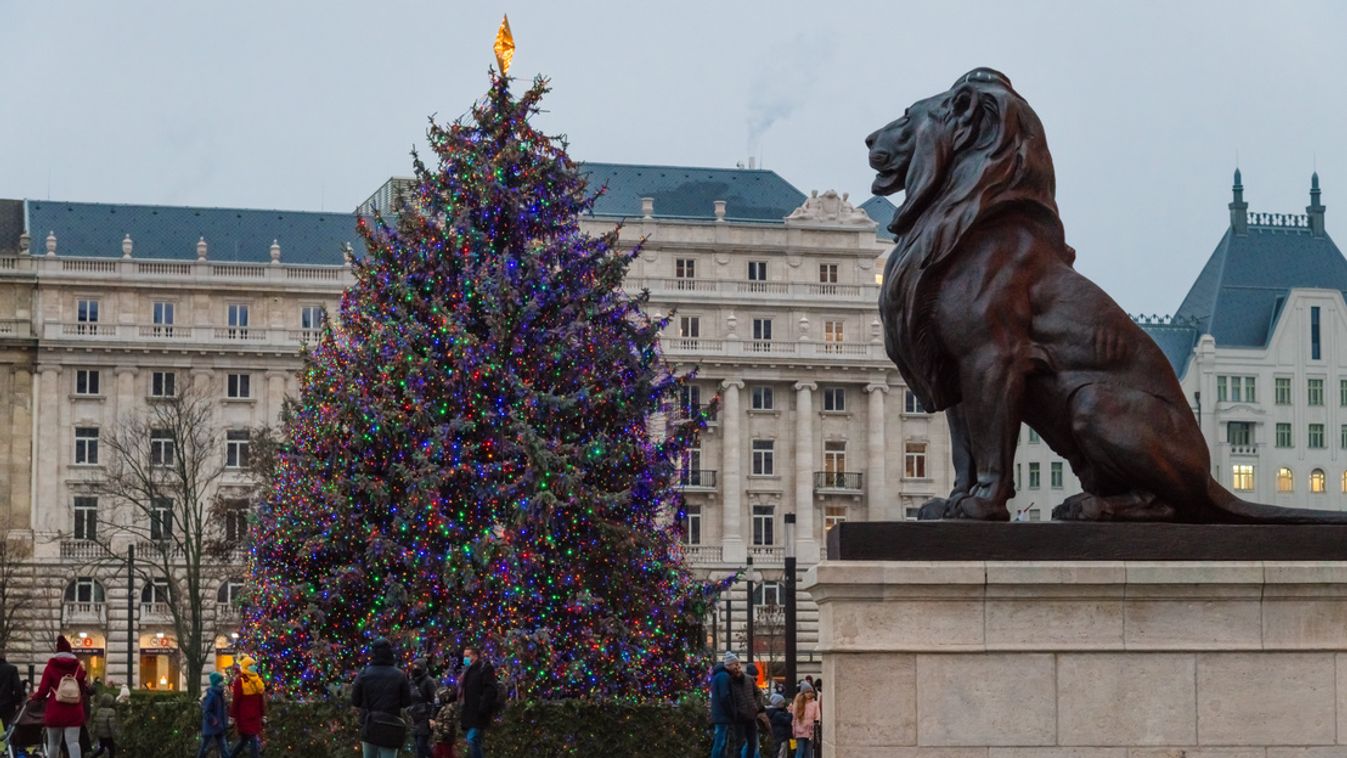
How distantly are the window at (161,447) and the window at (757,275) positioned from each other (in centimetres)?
2253

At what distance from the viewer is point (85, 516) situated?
3024 inches

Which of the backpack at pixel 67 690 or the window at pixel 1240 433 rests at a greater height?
the window at pixel 1240 433

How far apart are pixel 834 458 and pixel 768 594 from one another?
23.1 feet

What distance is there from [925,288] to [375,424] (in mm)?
15470

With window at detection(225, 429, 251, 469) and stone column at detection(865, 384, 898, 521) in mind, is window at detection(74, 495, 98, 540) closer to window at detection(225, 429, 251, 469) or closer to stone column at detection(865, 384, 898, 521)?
window at detection(225, 429, 251, 469)

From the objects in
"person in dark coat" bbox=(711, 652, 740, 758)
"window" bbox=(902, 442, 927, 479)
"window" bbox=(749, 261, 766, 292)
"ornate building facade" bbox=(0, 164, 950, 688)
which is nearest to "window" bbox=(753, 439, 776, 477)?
"ornate building facade" bbox=(0, 164, 950, 688)

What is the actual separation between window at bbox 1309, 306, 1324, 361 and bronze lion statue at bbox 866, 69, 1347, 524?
87.6 metres

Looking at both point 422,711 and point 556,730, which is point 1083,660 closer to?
point 556,730

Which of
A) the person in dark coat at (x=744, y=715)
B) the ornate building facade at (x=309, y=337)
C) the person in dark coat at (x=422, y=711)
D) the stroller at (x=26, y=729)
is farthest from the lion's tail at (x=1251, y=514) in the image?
the ornate building facade at (x=309, y=337)

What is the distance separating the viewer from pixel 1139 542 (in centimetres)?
980

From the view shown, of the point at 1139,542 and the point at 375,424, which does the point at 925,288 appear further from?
the point at 375,424

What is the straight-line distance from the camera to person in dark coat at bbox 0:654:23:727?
22984mm

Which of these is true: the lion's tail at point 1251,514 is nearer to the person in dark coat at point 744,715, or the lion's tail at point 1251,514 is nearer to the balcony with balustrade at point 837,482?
the person in dark coat at point 744,715

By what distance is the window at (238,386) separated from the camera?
79812 millimetres
